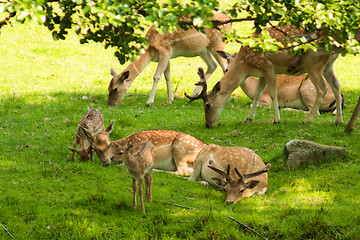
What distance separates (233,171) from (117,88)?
689 centimetres

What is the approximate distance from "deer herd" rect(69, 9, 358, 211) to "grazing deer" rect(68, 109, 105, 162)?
17 mm

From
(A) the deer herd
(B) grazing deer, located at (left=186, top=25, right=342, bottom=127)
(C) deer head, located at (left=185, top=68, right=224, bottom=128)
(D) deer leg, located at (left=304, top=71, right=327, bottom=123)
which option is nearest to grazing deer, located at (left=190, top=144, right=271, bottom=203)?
(A) the deer herd

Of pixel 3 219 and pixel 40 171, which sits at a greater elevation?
pixel 3 219

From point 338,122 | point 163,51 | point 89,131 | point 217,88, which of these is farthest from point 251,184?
point 163,51

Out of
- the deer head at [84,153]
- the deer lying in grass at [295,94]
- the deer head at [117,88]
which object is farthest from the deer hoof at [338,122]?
the deer head at [117,88]

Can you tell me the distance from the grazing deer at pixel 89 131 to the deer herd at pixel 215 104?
0.02 m

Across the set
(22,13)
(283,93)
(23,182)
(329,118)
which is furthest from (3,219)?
(283,93)

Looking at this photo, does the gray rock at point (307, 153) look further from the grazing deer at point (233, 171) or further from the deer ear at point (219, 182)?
the deer ear at point (219, 182)

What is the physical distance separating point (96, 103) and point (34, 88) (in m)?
2.25

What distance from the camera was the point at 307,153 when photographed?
857 cm

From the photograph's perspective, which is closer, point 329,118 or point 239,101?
point 329,118

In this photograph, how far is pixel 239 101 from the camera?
14.5 meters

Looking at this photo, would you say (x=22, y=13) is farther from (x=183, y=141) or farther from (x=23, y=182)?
(x=183, y=141)

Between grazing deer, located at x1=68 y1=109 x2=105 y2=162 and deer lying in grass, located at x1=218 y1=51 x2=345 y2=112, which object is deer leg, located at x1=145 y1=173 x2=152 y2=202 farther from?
deer lying in grass, located at x1=218 y1=51 x2=345 y2=112
